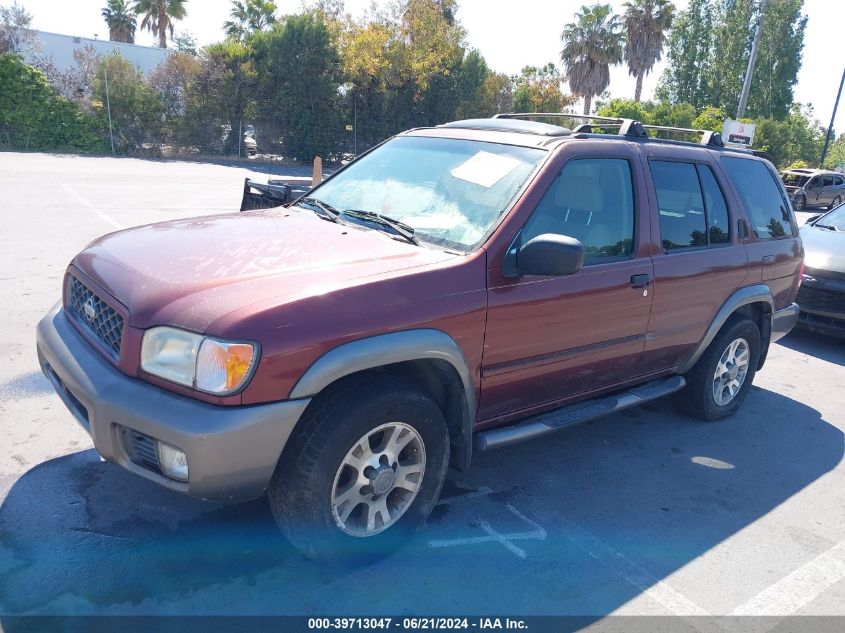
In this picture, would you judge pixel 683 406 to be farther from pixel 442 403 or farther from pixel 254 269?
pixel 254 269

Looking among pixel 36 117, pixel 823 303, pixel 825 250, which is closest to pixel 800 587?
pixel 823 303

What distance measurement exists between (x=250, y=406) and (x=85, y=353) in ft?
3.01

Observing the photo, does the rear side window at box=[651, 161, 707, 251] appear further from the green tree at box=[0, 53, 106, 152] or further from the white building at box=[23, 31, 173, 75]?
the white building at box=[23, 31, 173, 75]

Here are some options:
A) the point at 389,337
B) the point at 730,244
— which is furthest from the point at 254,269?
the point at 730,244

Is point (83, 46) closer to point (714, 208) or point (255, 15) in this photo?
point (255, 15)

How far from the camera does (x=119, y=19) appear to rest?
46.9 metres

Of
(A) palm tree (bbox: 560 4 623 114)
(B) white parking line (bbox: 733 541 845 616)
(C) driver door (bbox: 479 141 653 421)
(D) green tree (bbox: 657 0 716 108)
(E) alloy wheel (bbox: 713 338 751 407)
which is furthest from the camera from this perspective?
(D) green tree (bbox: 657 0 716 108)

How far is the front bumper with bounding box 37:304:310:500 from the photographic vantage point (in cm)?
240

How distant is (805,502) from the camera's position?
13.0 feet

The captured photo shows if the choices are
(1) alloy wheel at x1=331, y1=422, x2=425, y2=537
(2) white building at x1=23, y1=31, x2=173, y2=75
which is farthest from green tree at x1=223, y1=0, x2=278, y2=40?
(1) alloy wheel at x1=331, y1=422, x2=425, y2=537

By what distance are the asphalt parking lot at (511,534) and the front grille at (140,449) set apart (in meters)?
0.56

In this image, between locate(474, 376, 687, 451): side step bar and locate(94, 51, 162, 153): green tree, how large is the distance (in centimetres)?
2548

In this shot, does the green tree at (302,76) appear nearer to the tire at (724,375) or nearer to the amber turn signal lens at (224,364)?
the tire at (724,375)

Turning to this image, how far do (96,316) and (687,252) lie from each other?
3374mm
